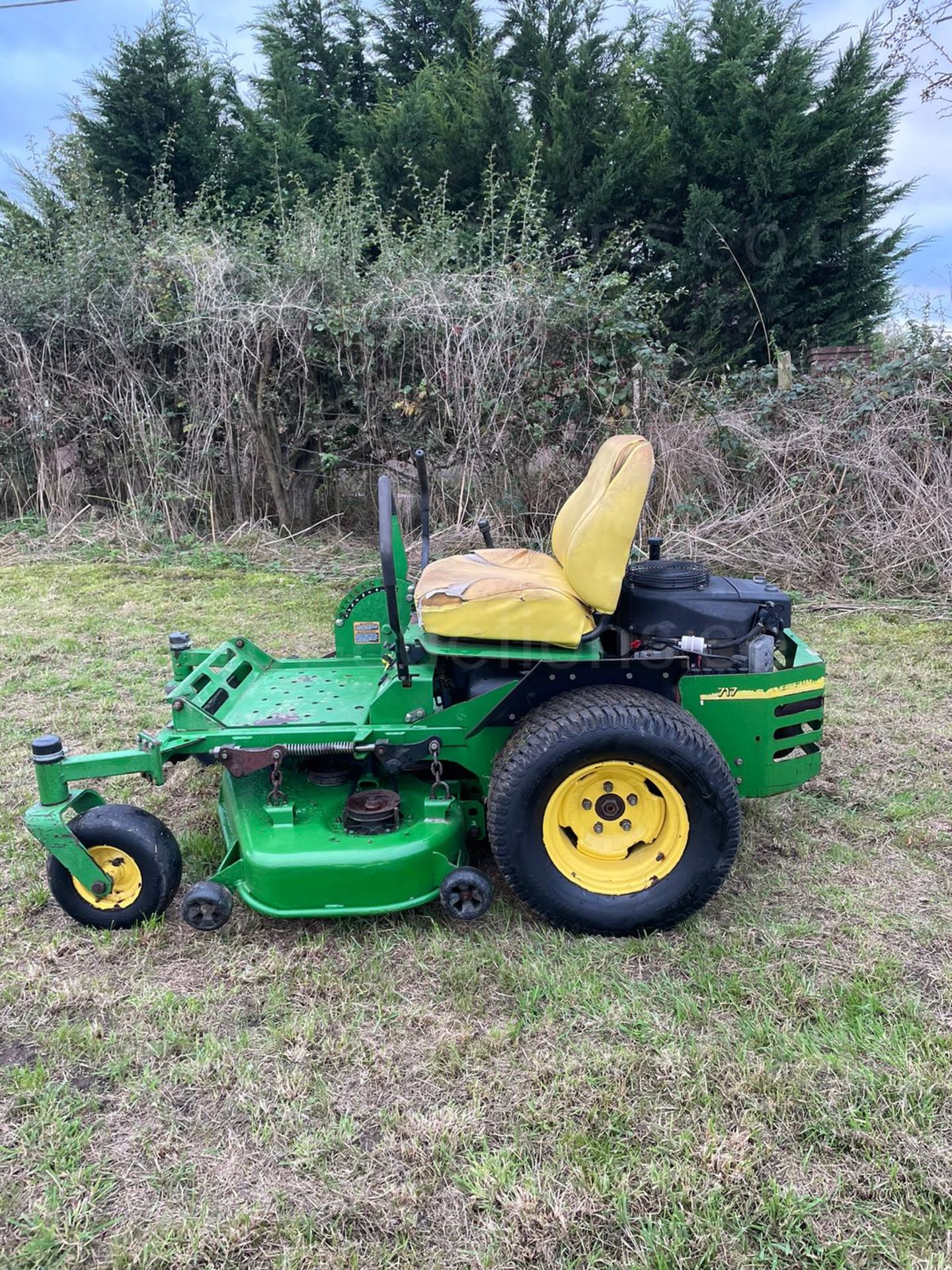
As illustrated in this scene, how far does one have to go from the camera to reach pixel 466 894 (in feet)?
8.27

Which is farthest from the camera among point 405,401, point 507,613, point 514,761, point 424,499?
point 405,401

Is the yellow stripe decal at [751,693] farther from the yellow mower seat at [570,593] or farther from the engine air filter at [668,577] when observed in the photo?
the yellow mower seat at [570,593]

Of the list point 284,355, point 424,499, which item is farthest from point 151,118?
point 424,499

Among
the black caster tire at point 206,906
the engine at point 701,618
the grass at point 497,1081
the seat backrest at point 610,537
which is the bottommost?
the grass at point 497,1081

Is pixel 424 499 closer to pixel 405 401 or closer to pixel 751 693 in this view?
pixel 751 693

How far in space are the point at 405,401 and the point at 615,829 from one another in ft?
18.9

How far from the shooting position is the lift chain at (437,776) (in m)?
2.67

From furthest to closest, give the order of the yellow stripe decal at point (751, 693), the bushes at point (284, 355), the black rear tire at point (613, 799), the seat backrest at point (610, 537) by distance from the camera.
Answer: the bushes at point (284, 355) → the yellow stripe decal at point (751, 693) → the seat backrest at point (610, 537) → the black rear tire at point (613, 799)

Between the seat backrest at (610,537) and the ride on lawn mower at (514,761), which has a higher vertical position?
the seat backrest at (610,537)

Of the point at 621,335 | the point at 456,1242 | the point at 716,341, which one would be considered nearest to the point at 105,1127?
the point at 456,1242

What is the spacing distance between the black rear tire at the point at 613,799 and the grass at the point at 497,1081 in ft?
0.39

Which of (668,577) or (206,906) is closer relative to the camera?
(206,906)

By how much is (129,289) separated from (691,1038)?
8267 mm

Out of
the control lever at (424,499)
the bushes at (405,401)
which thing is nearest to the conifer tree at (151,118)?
the bushes at (405,401)
